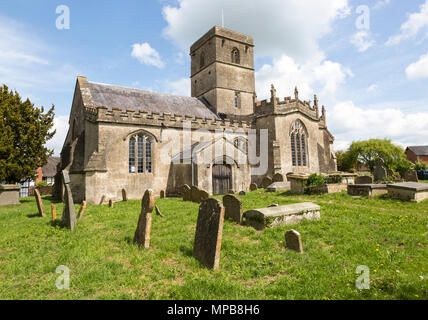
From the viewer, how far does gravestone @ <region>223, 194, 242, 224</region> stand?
8.00 meters

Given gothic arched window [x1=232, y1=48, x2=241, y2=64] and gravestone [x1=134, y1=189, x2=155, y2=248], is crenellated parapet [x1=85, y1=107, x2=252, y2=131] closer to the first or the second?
gothic arched window [x1=232, y1=48, x2=241, y2=64]

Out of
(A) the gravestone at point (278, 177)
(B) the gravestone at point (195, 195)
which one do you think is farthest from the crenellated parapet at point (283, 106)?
(B) the gravestone at point (195, 195)

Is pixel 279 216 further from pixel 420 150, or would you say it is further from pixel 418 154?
pixel 420 150

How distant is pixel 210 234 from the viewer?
5199 mm

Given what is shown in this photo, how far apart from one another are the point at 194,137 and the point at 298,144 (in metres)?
10.4

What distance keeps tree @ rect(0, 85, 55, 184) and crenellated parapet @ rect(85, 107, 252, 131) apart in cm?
436

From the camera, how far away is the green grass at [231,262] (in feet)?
12.7

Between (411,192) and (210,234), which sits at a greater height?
(411,192)

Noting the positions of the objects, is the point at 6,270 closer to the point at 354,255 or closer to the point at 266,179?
the point at 354,255

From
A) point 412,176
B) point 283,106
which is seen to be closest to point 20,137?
point 283,106

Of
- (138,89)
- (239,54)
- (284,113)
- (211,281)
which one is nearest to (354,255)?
(211,281)

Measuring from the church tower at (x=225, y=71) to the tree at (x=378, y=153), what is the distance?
21.7 metres

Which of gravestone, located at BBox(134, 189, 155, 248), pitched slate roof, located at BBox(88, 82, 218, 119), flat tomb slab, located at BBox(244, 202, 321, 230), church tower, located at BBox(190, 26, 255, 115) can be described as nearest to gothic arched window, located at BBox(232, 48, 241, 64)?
church tower, located at BBox(190, 26, 255, 115)

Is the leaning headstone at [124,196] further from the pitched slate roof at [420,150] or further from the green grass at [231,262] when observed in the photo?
the pitched slate roof at [420,150]
